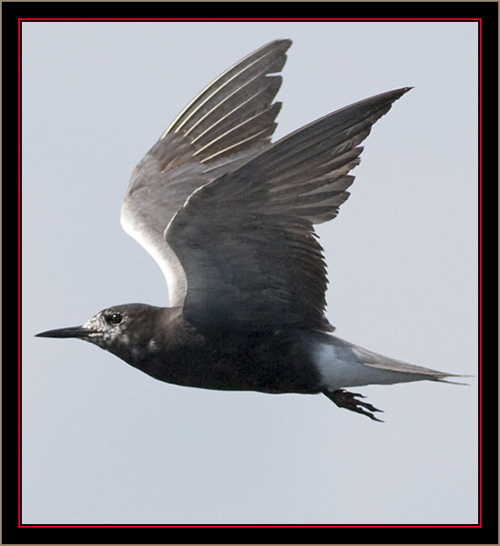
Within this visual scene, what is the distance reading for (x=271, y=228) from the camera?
782cm

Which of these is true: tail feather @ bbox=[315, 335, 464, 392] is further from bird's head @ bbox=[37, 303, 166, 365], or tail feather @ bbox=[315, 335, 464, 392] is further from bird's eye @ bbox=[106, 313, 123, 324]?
bird's eye @ bbox=[106, 313, 123, 324]

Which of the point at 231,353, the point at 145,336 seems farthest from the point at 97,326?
the point at 231,353

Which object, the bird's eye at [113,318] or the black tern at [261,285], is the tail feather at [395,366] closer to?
the black tern at [261,285]

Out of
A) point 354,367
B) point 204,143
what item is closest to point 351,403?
point 354,367

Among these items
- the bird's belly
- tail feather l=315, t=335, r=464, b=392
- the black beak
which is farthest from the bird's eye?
tail feather l=315, t=335, r=464, b=392

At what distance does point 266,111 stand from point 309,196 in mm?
1907

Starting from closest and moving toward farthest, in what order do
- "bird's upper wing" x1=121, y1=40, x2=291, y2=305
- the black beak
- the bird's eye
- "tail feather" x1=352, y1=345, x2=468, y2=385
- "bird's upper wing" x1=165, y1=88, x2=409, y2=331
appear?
"bird's upper wing" x1=165, y1=88, x2=409, y2=331
"tail feather" x1=352, y1=345, x2=468, y2=385
the bird's eye
the black beak
"bird's upper wing" x1=121, y1=40, x2=291, y2=305

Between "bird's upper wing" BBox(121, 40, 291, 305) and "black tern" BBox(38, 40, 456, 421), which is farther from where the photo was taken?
"bird's upper wing" BBox(121, 40, 291, 305)

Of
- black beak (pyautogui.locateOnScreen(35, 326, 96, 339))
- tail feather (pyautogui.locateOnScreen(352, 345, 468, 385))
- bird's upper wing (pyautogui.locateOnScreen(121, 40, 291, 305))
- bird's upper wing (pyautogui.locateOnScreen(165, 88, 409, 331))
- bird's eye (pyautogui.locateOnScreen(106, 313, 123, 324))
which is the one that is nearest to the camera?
bird's upper wing (pyautogui.locateOnScreen(165, 88, 409, 331))

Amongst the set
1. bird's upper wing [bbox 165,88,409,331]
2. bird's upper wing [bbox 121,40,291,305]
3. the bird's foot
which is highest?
bird's upper wing [bbox 121,40,291,305]

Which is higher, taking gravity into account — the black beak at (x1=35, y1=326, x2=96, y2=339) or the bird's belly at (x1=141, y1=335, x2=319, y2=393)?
the black beak at (x1=35, y1=326, x2=96, y2=339)

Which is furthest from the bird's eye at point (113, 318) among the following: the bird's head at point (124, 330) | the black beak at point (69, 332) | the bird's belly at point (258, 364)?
the bird's belly at point (258, 364)

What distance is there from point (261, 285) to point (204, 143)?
2.12 meters

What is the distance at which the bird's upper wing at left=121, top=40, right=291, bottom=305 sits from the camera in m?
9.31
